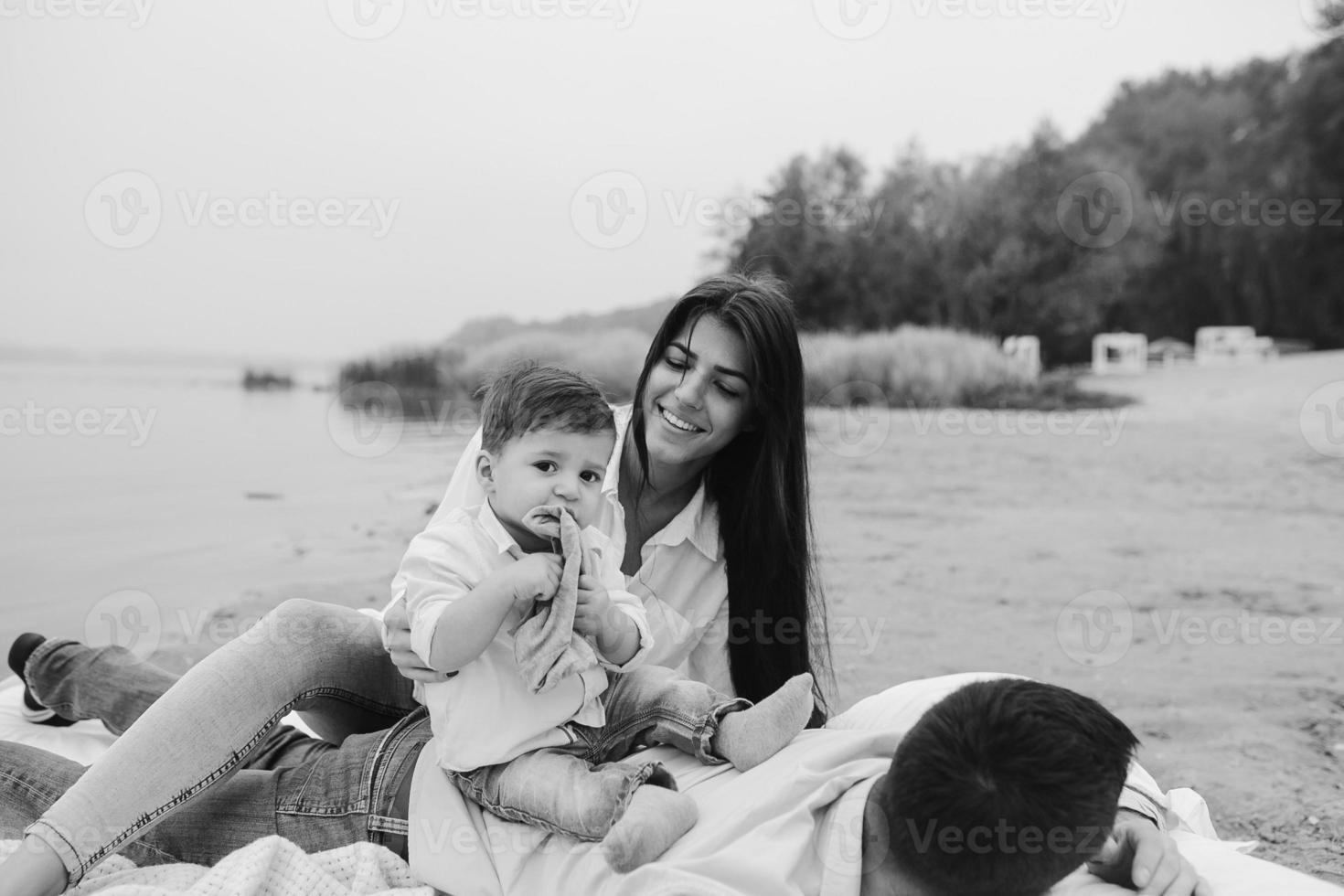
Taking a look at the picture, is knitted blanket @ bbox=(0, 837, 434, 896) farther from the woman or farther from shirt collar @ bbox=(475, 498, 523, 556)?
shirt collar @ bbox=(475, 498, 523, 556)

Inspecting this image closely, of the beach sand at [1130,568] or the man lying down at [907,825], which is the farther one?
the beach sand at [1130,568]

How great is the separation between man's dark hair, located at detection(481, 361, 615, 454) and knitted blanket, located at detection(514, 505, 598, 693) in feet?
0.34

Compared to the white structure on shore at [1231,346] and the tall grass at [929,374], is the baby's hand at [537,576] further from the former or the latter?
the white structure on shore at [1231,346]

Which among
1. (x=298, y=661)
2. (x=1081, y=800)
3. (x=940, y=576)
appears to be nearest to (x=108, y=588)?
(x=298, y=661)

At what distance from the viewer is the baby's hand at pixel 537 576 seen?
1233 mm

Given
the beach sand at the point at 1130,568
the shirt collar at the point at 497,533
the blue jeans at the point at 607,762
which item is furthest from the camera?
the beach sand at the point at 1130,568

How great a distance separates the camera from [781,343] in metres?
1.79

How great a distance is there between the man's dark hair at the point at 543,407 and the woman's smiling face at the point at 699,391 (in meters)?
0.40

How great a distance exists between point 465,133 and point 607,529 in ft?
13.2

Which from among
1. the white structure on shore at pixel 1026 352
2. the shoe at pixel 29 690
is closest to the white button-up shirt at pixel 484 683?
the shoe at pixel 29 690

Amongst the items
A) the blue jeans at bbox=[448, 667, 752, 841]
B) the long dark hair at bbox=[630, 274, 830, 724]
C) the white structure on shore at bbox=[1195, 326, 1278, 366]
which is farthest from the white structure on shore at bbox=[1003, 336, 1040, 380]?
the blue jeans at bbox=[448, 667, 752, 841]

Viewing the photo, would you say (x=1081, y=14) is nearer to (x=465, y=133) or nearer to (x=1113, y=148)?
(x=1113, y=148)

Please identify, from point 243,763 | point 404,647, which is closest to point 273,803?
point 243,763

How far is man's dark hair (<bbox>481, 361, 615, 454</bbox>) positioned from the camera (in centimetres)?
131
